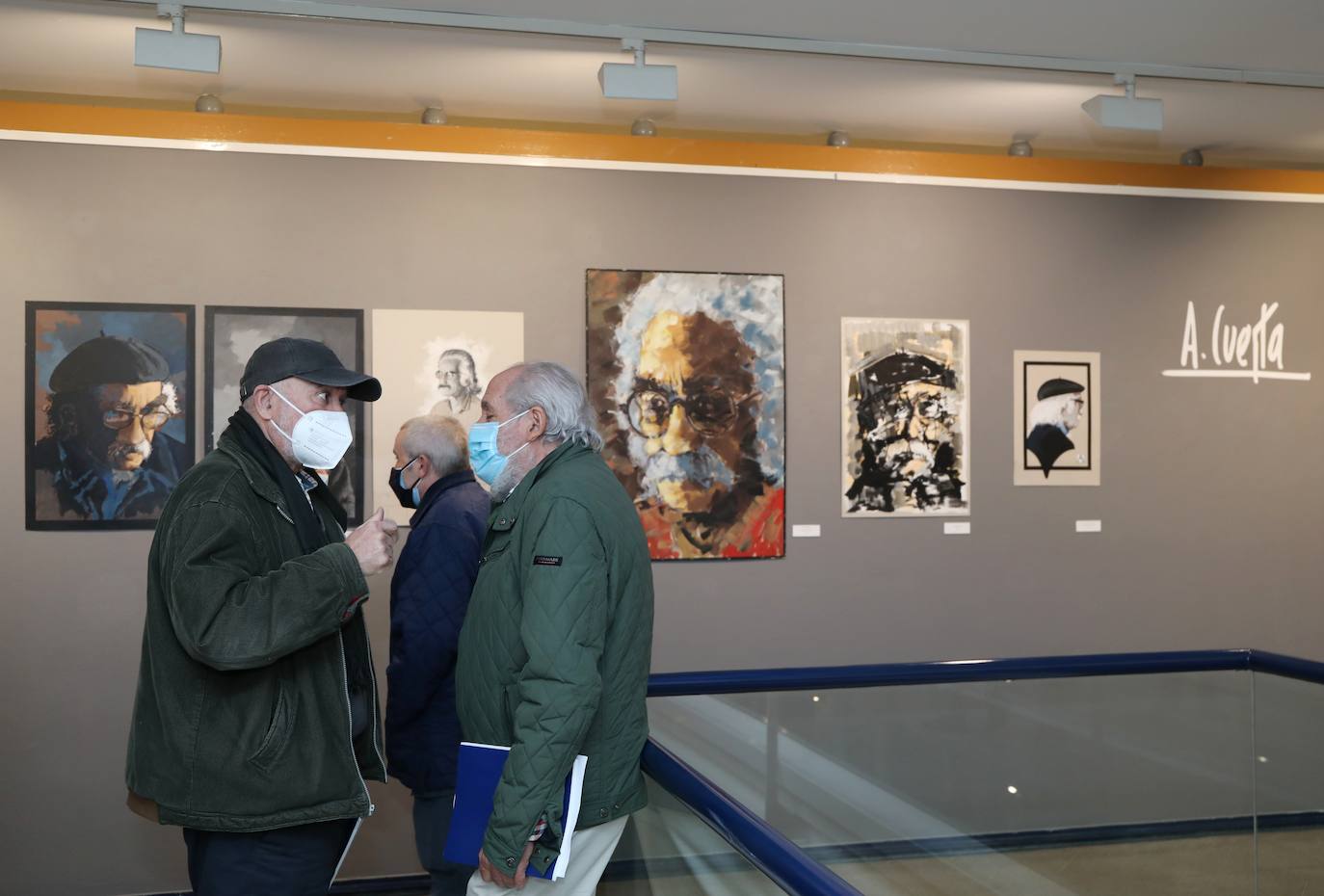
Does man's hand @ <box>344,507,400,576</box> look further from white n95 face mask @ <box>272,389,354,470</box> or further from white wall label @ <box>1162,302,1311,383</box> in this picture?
white wall label @ <box>1162,302,1311,383</box>

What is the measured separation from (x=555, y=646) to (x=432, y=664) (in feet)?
3.91

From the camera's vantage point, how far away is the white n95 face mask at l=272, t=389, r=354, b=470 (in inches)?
106

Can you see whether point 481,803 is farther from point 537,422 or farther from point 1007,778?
point 1007,778

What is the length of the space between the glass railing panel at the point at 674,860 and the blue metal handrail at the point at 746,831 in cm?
3

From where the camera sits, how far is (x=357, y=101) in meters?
5.55

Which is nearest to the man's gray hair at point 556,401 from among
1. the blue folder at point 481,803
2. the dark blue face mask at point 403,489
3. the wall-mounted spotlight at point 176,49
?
the blue folder at point 481,803

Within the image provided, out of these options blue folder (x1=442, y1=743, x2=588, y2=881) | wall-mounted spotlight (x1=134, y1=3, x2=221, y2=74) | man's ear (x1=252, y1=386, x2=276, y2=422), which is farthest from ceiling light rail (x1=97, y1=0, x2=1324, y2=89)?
blue folder (x1=442, y1=743, x2=588, y2=881)

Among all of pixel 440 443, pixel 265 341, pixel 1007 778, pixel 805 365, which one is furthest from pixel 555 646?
pixel 805 365

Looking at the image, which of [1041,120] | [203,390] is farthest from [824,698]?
[1041,120]

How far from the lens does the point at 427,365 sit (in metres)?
5.48

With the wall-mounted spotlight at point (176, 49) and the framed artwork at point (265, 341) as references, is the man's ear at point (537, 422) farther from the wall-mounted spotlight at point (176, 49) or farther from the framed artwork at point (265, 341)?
the framed artwork at point (265, 341)

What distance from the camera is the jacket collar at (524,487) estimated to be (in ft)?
8.75

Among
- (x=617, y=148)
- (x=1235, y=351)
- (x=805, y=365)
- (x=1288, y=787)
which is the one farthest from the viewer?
(x=1235, y=351)

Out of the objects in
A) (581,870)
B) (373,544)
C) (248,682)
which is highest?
(373,544)
